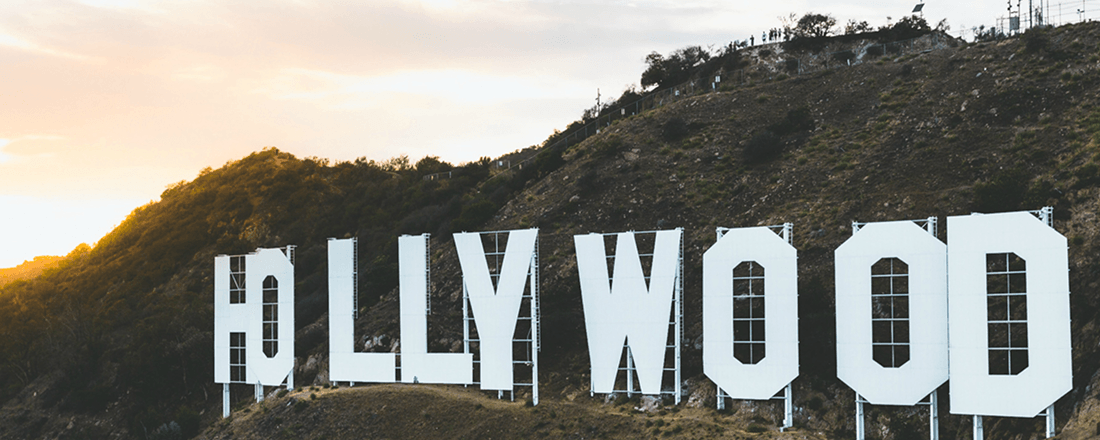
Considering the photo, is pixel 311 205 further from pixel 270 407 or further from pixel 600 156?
pixel 270 407

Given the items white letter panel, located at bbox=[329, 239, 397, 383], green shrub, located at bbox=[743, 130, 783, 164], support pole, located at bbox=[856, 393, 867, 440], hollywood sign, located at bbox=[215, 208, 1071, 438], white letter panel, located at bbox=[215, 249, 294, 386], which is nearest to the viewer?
hollywood sign, located at bbox=[215, 208, 1071, 438]

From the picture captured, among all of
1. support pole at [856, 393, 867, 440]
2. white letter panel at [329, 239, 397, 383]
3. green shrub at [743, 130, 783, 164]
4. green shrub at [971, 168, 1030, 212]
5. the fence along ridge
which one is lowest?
support pole at [856, 393, 867, 440]

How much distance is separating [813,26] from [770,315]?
43.1 m

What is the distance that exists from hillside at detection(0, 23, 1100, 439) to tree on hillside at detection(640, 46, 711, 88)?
9.28 meters

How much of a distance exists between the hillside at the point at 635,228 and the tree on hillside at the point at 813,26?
8.83m

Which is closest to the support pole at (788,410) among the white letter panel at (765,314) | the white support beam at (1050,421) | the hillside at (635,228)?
the hillside at (635,228)

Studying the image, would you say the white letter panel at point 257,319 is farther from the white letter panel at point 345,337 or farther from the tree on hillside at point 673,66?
the tree on hillside at point 673,66

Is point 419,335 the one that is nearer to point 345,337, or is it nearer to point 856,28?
point 345,337

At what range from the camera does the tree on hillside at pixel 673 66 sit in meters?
72.4

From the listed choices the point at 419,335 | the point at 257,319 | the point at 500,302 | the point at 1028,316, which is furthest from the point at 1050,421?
the point at 257,319

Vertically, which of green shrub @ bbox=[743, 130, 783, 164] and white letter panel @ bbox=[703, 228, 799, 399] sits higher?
green shrub @ bbox=[743, 130, 783, 164]

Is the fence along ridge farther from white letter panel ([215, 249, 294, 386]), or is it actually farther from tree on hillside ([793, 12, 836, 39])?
white letter panel ([215, 249, 294, 386])

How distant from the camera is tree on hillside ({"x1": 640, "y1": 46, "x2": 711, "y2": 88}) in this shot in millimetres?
72438

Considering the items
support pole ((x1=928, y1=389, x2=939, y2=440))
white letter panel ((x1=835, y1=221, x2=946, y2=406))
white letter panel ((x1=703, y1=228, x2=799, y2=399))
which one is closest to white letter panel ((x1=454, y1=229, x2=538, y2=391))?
white letter panel ((x1=703, y1=228, x2=799, y2=399))
